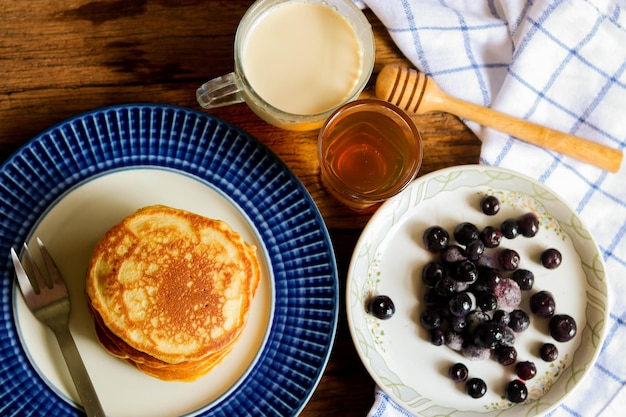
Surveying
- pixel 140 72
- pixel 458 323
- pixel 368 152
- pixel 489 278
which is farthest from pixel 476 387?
pixel 140 72

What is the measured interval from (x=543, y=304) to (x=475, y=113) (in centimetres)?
50

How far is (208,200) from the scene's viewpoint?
5.04ft

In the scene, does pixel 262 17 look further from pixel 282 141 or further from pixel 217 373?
pixel 217 373

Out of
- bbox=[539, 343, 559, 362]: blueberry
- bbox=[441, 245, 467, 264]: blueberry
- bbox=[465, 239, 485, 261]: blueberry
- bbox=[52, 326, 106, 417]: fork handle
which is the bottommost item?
bbox=[52, 326, 106, 417]: fork handle

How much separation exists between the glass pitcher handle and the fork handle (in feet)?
1.93

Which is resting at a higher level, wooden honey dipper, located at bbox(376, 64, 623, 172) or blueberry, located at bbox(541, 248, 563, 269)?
wooden honey dipper, located at bbox(376, 64, 623, 172)

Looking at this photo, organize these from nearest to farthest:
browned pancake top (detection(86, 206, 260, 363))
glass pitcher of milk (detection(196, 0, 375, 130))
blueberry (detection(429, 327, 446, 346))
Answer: browned pancake top (detection(86, 206, 260, 363))
glass pitcher of milk (detection(196, 0, 375, 130))
blueberry (detection(429, 327, 446, 346))

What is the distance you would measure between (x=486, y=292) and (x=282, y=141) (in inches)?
24.4

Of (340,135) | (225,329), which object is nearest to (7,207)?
(225,329)

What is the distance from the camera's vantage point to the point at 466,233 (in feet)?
5.21

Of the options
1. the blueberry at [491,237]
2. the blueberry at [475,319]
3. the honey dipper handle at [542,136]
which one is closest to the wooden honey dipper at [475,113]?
the honey dipper handle at [542,136]

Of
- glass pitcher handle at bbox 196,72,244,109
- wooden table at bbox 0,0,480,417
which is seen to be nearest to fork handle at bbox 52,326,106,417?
wooden table at bbox 0,0,480,417

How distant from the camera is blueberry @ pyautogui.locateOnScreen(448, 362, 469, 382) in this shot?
1.57m

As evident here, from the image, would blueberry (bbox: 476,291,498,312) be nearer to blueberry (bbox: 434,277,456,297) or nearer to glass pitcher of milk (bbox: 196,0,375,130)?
blueberry (bbox: 434,277,456,297)
